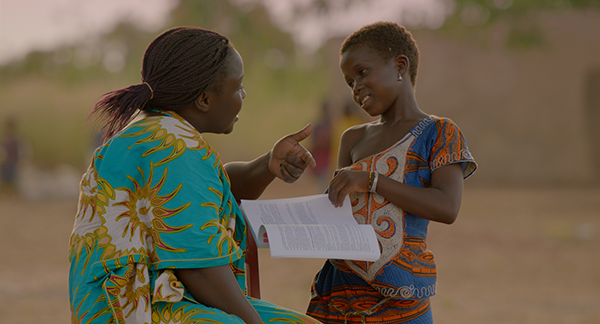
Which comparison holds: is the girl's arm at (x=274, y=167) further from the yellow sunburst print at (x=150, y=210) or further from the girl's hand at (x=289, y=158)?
the yellow sunburst print at (x=150, y=210)

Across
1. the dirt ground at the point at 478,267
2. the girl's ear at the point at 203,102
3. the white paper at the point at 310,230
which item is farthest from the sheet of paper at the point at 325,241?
the dirt ground at the point at 478,267

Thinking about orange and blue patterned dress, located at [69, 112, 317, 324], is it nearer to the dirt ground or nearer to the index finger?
the index finger

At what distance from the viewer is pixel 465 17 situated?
44.5 ft

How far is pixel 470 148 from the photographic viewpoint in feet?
42.4

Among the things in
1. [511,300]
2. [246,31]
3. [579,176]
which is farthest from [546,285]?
[246,31]

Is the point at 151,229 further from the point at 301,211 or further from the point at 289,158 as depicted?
the point at 289,158

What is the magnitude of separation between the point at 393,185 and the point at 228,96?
0.58 m

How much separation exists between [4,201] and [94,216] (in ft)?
35.2

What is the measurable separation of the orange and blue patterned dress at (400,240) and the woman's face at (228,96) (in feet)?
1.51

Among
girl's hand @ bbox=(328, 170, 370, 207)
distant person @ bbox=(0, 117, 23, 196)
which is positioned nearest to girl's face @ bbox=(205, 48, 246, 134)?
girl's hand @ bbox=(328, 170, 370, 207)

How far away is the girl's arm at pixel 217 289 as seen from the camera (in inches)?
60.7

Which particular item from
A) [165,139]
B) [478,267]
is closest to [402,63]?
[165,139]

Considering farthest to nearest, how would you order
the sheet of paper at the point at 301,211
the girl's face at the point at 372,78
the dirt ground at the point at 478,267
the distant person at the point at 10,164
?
1. the distant person at the point at 10,164
2. the dirt ground at the point at 478,267
3. the girl's face at the point at 372,78
4. the sheet of paper at the point at 301,211

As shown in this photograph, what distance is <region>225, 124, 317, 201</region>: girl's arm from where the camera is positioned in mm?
2009
